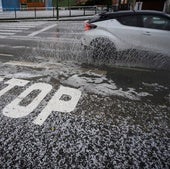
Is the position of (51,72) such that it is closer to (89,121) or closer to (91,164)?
(89,121)

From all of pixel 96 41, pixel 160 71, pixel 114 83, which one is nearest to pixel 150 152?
pixel 114 83

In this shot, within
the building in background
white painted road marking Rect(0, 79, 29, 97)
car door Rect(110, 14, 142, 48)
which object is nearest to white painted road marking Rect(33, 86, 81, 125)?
white painted road marking Rect(0, 79, 29, 97)

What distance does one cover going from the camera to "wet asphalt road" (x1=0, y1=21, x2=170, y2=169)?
98.5 inches

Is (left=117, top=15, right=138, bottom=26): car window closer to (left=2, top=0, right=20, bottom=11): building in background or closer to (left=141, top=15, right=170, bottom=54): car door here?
(left=141, top=15, right=170, bottom=54): car door

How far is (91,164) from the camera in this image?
2.41 metres

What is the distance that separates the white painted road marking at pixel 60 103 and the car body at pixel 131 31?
2.45 metres

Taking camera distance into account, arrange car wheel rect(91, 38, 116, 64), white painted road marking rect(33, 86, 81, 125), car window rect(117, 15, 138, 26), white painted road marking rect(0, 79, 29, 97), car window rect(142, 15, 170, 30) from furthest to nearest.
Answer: car wheel rect(91, 38, 116, 64) → car window rect(117, 15, 138, 26) → car window rect(142, 15, 170, 30) → white painted road marking rect(0, 79, 29, 97) → white painted road marking rect(33, 86, 81, 125)

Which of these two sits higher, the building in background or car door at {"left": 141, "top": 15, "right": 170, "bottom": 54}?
the building in background

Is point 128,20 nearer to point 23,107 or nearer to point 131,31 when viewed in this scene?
point 131,31

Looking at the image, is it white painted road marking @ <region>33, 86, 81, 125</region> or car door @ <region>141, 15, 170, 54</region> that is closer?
white painted road marking @ <region>33, 86, 81, 125</region>

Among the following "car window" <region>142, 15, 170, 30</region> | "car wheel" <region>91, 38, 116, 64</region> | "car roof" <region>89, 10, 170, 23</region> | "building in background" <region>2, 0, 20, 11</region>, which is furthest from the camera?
"building in background" <region>2, 0, 20, 11</region>

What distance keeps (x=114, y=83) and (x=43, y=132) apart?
2367 mm

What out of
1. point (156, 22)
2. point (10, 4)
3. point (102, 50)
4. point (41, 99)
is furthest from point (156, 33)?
point (10, 4)

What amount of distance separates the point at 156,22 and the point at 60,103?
3.88 metres
